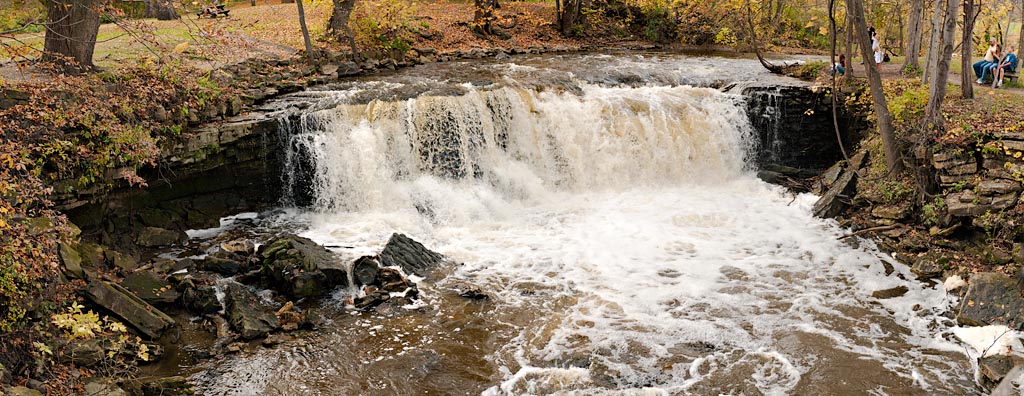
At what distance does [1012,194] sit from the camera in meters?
9.80

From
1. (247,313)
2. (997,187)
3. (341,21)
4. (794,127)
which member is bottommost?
(247,313)

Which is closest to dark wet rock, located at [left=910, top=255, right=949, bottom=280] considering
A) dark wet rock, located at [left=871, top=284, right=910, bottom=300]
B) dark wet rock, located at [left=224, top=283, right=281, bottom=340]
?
dark wet rock, located at [left=871, top=284, right=910, bottom=300]

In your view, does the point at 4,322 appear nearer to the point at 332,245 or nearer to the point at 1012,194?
the point at 332,245

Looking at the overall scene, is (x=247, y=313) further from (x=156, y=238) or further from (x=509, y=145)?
(x=509, y=145)

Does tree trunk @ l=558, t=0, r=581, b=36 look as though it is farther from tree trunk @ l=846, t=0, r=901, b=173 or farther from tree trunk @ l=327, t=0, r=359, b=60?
tree trunk @ l=846, t=0, r=901, b=173

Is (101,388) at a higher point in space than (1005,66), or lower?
lower

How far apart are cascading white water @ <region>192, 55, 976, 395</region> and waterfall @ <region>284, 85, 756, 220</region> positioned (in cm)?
3

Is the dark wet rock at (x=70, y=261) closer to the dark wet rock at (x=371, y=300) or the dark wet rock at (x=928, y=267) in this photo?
the dark wet rock at (x=371, y=300)

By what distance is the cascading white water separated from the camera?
761 cm

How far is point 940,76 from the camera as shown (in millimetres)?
11500

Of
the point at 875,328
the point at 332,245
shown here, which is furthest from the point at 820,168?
the point at 332,245

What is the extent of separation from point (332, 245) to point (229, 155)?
2.64 meters

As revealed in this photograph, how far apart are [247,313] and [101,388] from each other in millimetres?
2149

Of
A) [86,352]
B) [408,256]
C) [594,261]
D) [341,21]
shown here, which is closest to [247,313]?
[86,352]
